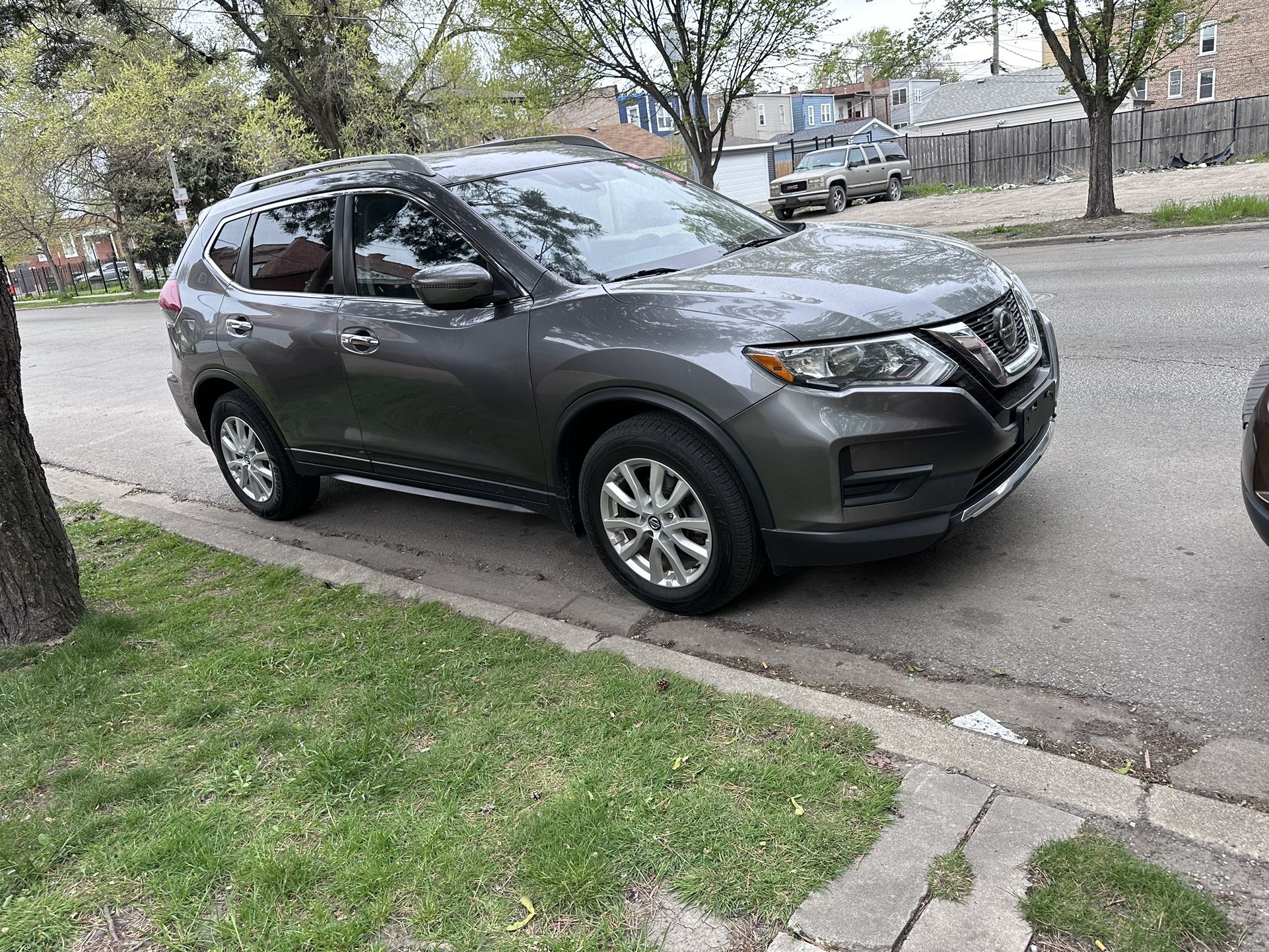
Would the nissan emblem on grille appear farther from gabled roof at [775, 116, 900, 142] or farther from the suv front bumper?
gabled roof at [775, 116, 900, 142]

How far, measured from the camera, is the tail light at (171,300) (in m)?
6.00

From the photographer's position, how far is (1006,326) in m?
3.85

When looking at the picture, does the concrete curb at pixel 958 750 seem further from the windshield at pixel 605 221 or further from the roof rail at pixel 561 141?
the roof rail at pixel 561 141

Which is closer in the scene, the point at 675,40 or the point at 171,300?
the point at 171,300

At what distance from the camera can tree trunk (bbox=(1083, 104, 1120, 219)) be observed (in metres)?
15.6

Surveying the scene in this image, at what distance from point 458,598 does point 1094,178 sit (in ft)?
52.0

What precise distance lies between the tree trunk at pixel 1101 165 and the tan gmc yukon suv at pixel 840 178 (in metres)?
11.4

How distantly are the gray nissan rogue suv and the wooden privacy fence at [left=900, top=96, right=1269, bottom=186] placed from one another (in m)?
31.1

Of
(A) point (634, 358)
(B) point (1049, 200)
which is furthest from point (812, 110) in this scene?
(A) point (634, 358)

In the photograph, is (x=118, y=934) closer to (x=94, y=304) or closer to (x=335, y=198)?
(x=335, y=198)

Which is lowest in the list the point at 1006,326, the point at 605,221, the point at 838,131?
the point at 1006,326

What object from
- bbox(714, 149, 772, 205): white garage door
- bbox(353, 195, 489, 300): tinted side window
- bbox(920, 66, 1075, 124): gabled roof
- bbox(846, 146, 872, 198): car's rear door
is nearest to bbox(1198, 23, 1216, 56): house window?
bbox(920, 66, 1075, 124): gabled roof

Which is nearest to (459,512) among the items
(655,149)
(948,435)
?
(948,435)

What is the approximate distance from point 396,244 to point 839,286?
2.15 metres
